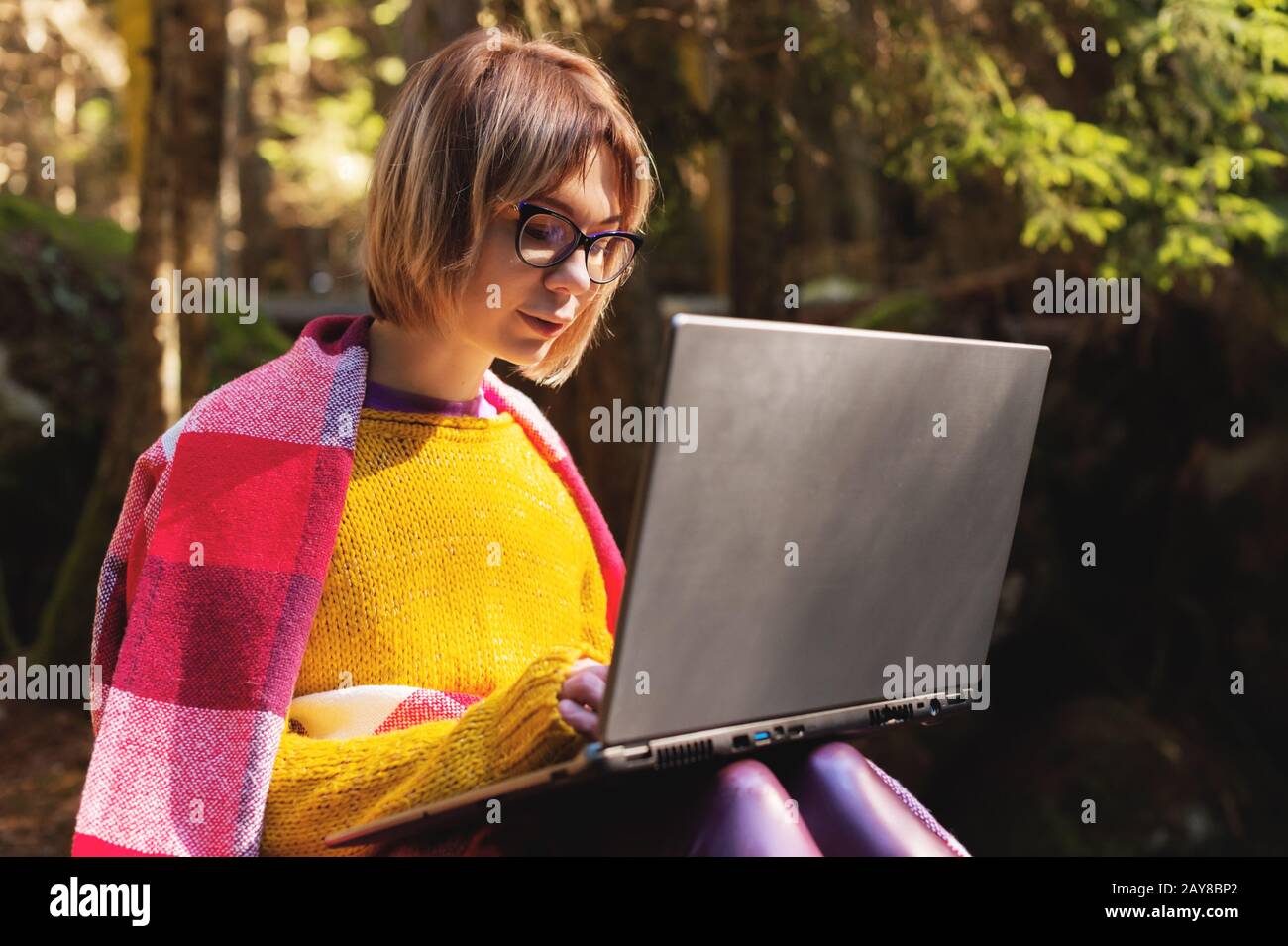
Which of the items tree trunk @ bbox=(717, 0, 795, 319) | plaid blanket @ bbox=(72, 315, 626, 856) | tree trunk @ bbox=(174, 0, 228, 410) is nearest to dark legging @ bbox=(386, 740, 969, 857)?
plaid blanket @ bbox=(72, 315, 626, 856)

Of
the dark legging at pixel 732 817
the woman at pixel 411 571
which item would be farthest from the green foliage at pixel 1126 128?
the dark legging at pixel 732 817

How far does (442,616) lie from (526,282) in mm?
534

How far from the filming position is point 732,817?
1.54 m

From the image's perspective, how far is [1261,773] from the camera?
5.54 meters

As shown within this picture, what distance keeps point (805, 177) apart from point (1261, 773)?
7856mm

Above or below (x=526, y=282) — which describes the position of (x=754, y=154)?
above

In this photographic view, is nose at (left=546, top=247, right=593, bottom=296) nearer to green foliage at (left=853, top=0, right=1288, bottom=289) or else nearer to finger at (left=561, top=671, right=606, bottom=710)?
finger at (left=561, top=671, right=606, bottom=710)

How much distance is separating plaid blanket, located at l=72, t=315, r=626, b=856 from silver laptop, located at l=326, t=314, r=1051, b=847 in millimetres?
215

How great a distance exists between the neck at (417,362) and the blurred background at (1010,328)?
1640mm

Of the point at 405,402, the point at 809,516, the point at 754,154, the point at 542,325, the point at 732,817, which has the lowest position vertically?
the point at 732,817

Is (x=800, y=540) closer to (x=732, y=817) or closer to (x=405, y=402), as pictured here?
(x=732, y=817)

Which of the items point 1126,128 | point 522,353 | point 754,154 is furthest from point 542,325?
point 1126,128

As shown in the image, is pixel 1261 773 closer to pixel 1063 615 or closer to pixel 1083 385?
pixel 1063 615
